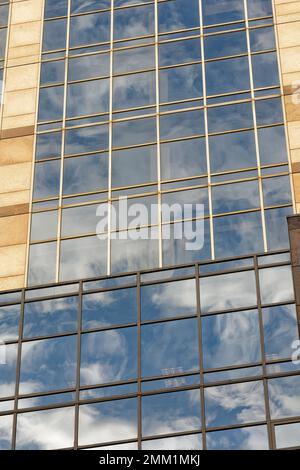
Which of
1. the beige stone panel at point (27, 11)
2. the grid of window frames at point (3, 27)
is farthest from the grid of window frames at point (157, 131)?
the grid of window frames at point (3, 27)

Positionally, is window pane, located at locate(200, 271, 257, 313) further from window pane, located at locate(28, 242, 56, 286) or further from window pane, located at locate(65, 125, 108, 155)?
window pane, located at locate(65, 125, 108, 155)

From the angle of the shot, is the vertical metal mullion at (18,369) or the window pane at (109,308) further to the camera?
→ the window pane at (109,308)

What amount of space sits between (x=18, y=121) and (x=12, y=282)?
23.8ft

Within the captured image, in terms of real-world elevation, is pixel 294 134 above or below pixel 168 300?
above

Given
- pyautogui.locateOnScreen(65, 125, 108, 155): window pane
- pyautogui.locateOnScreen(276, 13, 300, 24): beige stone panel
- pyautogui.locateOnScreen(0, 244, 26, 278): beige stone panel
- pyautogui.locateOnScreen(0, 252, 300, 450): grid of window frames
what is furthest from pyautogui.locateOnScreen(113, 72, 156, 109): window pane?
pyautogui.locateOnScreen(0, 252, 300, 450): grid of window frames

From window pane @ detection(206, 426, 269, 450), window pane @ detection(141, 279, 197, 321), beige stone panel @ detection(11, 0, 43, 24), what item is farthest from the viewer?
beige stone panel @ detection(11, 0, 43, 24)

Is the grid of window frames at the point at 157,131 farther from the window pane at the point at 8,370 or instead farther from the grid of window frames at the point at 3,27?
the window pane at the point at 8,370

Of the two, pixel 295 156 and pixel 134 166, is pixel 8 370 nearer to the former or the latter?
pixel 134 166

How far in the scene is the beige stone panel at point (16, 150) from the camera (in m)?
42.0

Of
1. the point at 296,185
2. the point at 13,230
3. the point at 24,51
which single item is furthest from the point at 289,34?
the point at 13,230

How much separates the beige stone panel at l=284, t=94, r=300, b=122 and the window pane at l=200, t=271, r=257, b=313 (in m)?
6.64

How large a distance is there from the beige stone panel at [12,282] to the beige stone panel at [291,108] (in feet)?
37.5

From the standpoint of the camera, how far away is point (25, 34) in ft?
150

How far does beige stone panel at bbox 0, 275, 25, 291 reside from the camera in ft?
128
